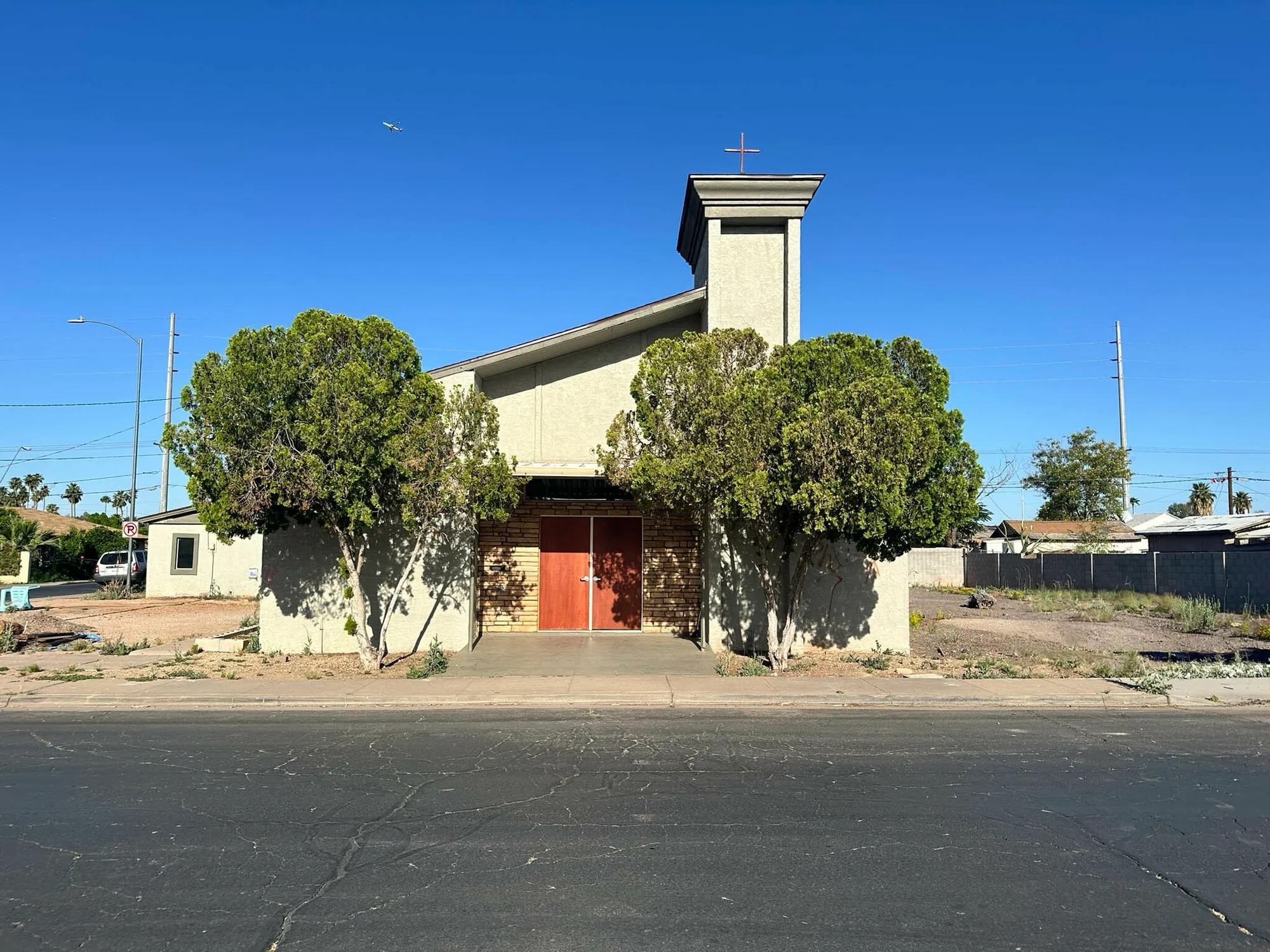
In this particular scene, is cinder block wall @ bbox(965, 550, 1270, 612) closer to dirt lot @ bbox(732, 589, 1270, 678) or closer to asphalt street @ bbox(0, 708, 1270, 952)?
dirt lot @ bbox(732, 589, 1270, 678)

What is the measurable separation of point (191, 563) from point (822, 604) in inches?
1040

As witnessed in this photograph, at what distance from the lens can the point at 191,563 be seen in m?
34.2

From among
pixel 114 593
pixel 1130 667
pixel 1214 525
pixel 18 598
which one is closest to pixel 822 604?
pixel 1130 667

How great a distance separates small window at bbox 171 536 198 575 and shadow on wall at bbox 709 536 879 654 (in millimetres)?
24889

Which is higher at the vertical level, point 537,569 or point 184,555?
point 184,555

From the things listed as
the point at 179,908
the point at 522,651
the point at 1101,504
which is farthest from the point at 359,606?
the point at 1101,504

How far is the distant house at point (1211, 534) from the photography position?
3394 centimetres

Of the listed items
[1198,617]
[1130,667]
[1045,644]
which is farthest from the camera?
[1198,617]

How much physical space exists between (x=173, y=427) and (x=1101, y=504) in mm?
53404

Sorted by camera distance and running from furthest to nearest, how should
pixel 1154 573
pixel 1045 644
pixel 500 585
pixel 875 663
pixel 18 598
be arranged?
pixel 1154 573, pixel 18 598, pixel 1045 644, pixel 500 585, pixel 875 663

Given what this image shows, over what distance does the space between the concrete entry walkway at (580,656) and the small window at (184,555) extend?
2105 cm

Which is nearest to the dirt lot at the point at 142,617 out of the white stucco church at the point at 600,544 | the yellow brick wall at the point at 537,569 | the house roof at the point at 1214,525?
the white stucco church at the point at 600,544

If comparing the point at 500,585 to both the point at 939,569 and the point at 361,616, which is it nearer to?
the point at 361,616

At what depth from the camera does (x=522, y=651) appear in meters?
16.1
